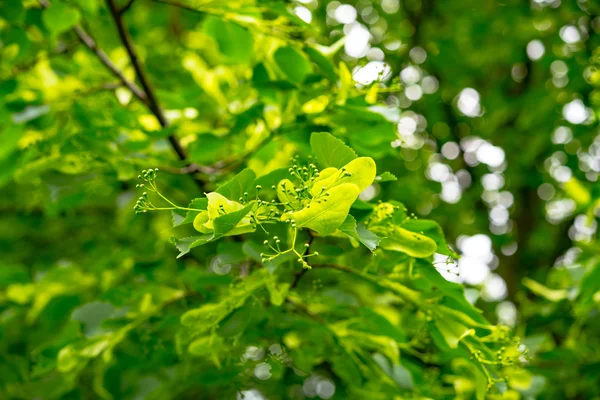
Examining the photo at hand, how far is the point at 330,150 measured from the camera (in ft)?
3.38

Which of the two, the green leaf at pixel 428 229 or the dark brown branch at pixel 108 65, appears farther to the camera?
the dark brown branch at pixel 108 65

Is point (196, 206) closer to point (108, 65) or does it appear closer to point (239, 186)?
point (239, 186)

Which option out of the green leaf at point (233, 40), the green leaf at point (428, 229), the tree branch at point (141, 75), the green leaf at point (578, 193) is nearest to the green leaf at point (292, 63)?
the green leaf at point (233, 40)

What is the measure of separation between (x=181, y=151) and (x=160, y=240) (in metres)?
0.60

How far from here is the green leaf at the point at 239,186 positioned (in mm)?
975

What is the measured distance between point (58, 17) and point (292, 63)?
641 millimetres

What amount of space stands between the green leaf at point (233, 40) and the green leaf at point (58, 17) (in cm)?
37

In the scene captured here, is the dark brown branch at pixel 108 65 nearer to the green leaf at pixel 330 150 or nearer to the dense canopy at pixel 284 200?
the dense canopy at pixel 284 200

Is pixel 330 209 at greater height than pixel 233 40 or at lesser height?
greater

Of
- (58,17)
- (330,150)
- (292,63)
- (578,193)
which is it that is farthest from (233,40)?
(578,193)

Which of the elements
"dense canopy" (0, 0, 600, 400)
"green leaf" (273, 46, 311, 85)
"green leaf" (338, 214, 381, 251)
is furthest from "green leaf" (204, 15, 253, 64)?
"green leaf" (338, 214, 381, 251)

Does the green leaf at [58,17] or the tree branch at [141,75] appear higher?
the green leaf at [58,17]

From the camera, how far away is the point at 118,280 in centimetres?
211

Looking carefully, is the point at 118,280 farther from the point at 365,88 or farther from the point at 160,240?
the point at 365,88
